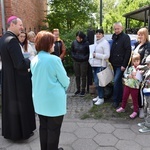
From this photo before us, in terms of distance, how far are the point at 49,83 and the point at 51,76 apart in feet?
0.27

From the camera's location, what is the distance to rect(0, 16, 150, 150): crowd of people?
8.41 feet

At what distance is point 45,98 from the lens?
259 cm

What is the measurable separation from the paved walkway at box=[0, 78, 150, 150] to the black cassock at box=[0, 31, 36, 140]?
0.20 metres

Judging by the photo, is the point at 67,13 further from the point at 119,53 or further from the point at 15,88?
the point at 15,88

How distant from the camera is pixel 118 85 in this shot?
4738 mm

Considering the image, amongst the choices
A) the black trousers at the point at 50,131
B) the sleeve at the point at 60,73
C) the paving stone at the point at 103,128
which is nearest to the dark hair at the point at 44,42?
the sleeve at the point at 60,73

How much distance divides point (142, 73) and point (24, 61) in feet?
7.09

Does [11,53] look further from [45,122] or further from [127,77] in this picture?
[127,77]

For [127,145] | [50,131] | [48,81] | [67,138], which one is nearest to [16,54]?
[48,81]

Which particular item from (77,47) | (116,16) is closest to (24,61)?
(77,47)

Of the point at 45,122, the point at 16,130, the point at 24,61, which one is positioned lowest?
the point at 16,130

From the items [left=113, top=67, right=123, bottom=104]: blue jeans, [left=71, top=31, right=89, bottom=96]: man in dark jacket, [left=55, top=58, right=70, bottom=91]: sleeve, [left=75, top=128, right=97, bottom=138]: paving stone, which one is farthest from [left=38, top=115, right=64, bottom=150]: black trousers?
[left=71, top=31, right=89, bottom=96]: man in dark jacket

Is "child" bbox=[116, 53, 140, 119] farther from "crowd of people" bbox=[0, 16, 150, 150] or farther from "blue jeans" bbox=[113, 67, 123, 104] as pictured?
"blue jeans" bbox=[113, 67, 123, 104]

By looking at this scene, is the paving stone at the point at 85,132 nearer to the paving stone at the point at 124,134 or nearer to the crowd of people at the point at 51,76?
the paving stone at the point at 124,134
